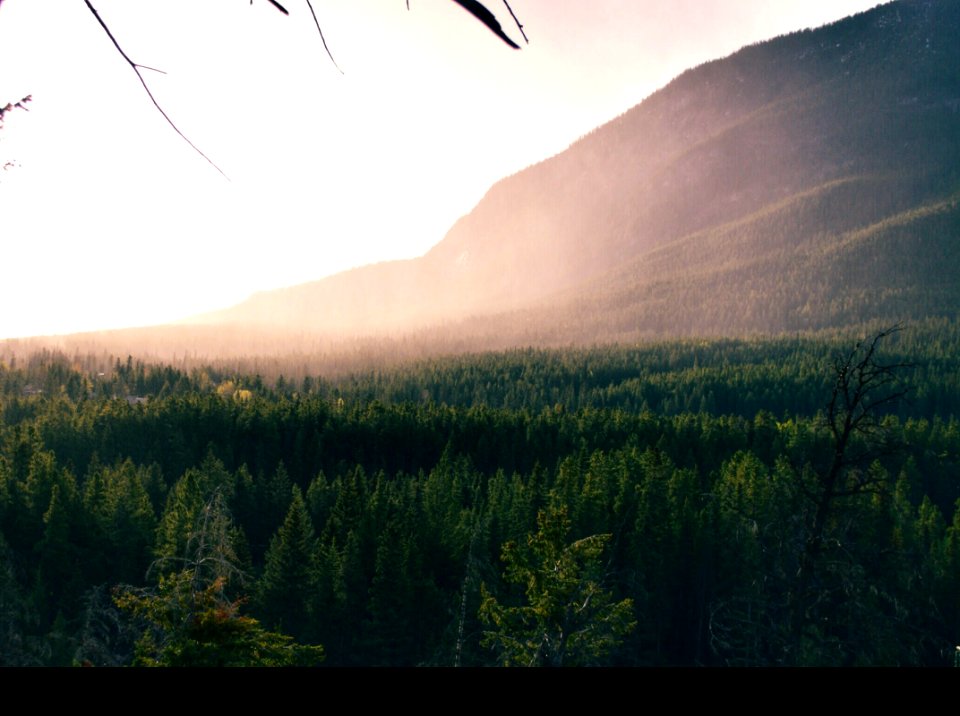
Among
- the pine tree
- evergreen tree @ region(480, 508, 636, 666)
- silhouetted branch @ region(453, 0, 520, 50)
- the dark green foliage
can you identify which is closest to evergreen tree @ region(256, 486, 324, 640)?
the pine tree

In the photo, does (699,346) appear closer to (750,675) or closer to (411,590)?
(411,590)

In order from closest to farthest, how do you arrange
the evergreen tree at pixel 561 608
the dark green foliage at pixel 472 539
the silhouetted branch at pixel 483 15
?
the silhouetted branch at pixel 483 15
the dark green foliage at pixel 472 539
the evergreen tree at pixel 561 608

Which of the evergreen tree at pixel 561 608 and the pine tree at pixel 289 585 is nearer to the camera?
the evergreen tree at pixel 561 608

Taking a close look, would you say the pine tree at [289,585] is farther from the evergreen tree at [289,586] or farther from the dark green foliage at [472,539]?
the dark green foliage at [472,539]

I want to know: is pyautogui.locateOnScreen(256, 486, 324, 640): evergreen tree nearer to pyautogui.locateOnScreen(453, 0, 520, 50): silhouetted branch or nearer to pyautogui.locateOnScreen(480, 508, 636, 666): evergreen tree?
pyautogui.locateOnScreen(480, 508, 636, 666): evergreen tree

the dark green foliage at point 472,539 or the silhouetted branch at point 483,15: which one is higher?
the silhouetted branch at point 483,15

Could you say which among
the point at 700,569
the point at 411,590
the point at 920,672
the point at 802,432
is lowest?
the point at 802,432

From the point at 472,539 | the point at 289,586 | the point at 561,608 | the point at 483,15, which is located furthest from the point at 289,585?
the point at 483,15

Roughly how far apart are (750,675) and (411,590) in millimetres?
26646

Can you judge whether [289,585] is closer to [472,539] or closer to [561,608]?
[472,539]

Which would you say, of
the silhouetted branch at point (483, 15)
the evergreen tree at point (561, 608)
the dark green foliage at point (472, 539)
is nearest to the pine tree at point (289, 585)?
the dark green foliage at point (472, 539)

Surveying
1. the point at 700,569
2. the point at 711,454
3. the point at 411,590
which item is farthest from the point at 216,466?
the point at 711,454

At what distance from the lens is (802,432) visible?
58.2m

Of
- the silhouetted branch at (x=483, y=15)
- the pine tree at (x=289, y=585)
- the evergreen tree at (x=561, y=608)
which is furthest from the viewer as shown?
the pine tree at (x=289, y=585)
